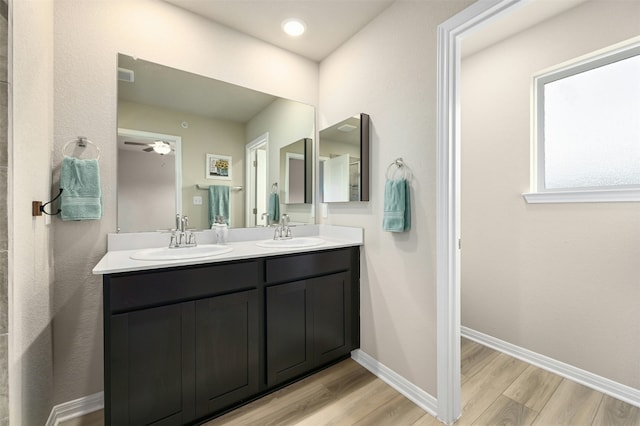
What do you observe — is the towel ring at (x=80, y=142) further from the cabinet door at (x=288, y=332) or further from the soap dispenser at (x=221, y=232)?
the cabinet door at (x=288, y=332)

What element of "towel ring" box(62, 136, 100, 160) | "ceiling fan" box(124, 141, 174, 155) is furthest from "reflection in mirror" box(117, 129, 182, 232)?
"towel ring" box(62, 136, 100, 160)

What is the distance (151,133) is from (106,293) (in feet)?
3.55

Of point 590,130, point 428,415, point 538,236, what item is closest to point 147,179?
point 428,415

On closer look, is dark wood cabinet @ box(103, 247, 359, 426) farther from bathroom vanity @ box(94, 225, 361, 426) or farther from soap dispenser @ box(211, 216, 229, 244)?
soap dispenser @ box(211, 216, 229, 244)

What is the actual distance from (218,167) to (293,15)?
120 centimetres

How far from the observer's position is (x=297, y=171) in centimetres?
239

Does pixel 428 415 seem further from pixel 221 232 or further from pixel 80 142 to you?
pixel 80 142

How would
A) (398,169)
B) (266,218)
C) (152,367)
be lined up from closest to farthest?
(152,367) → (398,169) → (266,218)

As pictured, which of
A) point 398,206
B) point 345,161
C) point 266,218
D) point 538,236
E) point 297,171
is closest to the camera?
point 398,206

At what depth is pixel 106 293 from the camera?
1.16 meters

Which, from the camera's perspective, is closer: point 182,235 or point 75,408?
point 75,408

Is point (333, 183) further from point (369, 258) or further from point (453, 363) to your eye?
point (453, 363)

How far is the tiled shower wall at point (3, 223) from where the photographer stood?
0.87 meters

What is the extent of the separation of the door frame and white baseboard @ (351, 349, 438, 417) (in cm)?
8
